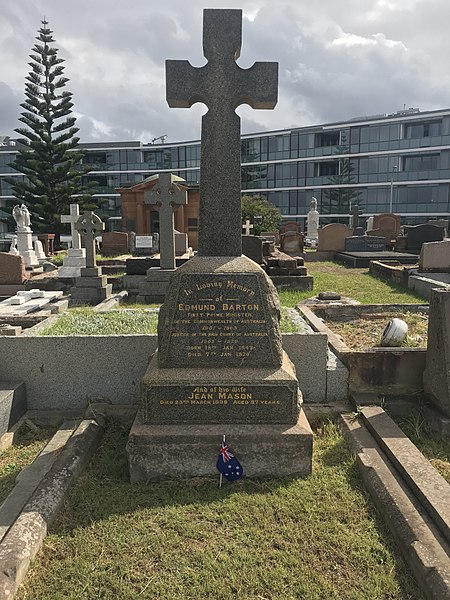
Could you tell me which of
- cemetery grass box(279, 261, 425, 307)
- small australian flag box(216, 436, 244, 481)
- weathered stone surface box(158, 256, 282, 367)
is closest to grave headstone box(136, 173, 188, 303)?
cemetery grass box(279, 261, 425, 307)

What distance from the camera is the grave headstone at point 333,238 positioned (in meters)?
19.9

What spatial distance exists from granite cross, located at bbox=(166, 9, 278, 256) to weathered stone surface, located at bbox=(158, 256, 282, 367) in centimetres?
40

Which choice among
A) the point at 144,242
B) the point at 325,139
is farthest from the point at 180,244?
the point at 325,139

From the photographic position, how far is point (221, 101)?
12.1ft

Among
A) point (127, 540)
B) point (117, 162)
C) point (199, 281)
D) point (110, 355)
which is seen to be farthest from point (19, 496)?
point (117, 162)

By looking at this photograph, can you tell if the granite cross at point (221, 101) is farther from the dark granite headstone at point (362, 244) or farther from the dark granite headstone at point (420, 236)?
the dark granite headstone at point (420, 236)

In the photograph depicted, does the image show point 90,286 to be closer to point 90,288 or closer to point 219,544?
point 90,288

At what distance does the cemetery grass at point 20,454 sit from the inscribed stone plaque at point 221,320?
1463mm

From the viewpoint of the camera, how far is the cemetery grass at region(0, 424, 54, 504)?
10.9ft

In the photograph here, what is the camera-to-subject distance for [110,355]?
14.7 ft

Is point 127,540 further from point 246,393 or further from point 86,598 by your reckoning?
point 246,393

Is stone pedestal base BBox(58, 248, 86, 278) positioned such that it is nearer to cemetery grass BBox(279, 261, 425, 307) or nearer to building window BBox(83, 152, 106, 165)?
cemetery grass BBox(279, 261, 425, 307)

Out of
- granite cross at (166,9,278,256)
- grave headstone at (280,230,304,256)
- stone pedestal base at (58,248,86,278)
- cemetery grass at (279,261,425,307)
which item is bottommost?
cemetery grass at (279,261,425,307)

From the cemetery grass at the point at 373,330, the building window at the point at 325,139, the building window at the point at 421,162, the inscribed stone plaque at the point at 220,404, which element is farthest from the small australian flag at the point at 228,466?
the building window at the point at 325,139
